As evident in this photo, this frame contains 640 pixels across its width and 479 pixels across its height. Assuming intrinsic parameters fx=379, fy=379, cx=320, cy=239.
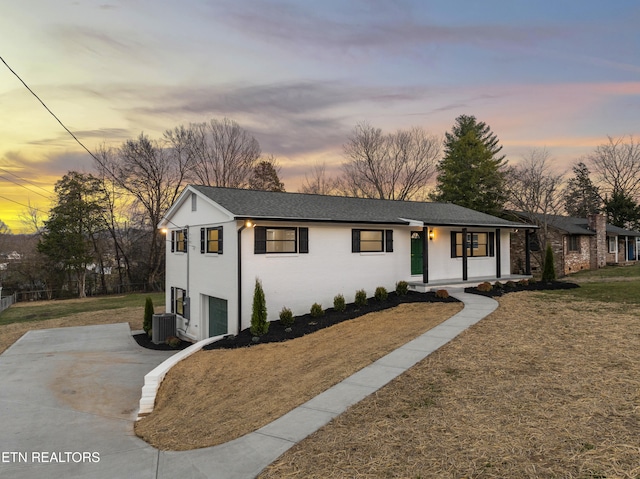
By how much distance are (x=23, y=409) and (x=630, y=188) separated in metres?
52.7

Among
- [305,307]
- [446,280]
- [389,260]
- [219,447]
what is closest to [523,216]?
[446,280]

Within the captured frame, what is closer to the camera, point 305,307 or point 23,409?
point 23,409

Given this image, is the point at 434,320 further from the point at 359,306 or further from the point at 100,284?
the point at 100,284

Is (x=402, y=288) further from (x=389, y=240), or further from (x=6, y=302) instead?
(x=6, y=302)

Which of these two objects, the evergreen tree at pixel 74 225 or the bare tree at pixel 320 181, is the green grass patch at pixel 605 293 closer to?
the bare tree at pixel 320 181

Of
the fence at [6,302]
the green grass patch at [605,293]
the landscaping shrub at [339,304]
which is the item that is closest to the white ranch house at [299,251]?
the landscaping shrub at [339,304]

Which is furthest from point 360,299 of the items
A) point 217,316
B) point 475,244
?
point 475,244

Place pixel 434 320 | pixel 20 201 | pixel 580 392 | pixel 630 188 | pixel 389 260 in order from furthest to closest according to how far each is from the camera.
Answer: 1. pixel 630 188
2. pixel 20 201
3. pixel 389 260
4. pixel 434 320
5. pixel 580 392

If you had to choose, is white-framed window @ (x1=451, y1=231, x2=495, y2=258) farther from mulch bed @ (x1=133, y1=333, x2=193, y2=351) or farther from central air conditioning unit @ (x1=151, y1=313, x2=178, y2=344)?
central air conditioning unit @ (x1=151, y1=313, x2=178, y2=344)

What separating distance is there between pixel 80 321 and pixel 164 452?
19232 mm

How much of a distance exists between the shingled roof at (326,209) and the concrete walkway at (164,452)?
6.09 metres

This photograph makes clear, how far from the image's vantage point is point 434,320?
1114 cm

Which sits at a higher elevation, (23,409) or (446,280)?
(446,280)

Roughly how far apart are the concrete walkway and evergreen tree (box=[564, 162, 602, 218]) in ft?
144
